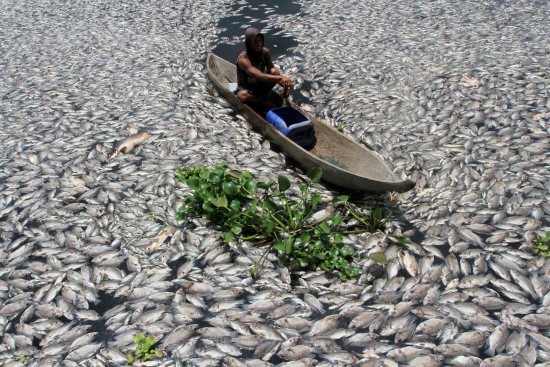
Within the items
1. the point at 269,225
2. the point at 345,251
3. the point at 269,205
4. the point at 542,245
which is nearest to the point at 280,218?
the point at 269,205

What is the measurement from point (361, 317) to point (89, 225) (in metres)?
3.38

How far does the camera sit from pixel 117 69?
970cm

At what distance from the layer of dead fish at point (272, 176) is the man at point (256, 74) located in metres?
0.57

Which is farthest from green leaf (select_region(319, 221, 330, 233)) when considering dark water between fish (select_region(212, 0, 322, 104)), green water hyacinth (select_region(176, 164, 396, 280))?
dark water between fish (select_region(212, 0, 322, 104))

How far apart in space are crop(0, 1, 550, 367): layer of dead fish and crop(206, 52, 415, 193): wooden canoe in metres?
0.29

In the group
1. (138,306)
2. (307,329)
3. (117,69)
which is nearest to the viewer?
(307,329)

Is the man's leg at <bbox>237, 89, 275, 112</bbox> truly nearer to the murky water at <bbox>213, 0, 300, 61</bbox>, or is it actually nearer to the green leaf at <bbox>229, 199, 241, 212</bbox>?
the green leaf at <bbox>229, 199, 241, 212</bbox>

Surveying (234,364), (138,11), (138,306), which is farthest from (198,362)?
(138,11)

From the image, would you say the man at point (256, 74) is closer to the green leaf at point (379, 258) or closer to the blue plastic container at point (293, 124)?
the blue plastic container at point (293, 124)

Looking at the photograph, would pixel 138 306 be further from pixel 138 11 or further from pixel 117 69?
pixel 138 11

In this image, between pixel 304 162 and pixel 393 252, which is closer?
pixel 393 252

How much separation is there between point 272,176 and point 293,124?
2.71 feet

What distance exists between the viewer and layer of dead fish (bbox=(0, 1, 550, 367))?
13.1 ft

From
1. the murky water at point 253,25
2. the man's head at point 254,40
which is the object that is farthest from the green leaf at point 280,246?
the murky water at point 253,25
